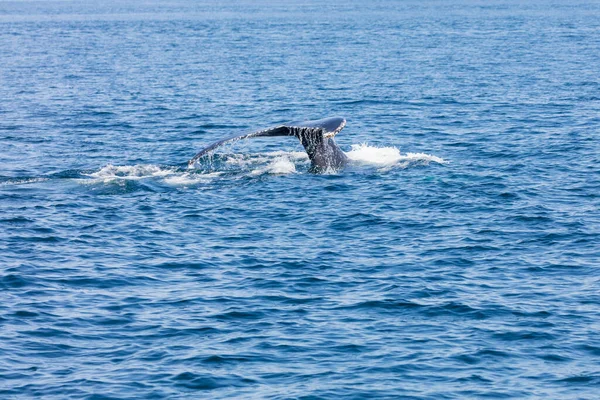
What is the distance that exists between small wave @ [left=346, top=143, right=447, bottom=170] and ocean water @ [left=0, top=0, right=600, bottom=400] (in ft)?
0.53

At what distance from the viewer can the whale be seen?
92.6 feet

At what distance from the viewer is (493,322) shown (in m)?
20.0

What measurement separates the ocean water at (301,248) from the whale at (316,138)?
60 cm

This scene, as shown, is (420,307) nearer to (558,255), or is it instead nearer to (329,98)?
(558,255)

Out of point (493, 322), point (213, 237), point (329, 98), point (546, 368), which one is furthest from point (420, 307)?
point (329, 98)

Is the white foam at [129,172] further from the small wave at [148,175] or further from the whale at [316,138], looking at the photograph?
the whale at [316,138]

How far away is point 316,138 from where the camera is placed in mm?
30531

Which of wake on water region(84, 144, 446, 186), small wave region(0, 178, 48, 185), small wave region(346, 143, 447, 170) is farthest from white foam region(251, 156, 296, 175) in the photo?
small wave region(0, 178, 48, 185)

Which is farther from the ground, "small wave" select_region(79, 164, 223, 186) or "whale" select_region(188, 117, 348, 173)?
"whale" select_region(188, 117, 348, 173)

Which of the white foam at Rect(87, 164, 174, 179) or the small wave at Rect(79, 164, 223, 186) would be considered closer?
the small wave at Rect(79, 164, 223, 186)

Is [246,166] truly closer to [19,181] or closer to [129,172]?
[129,172]

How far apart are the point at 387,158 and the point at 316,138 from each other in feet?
16.6

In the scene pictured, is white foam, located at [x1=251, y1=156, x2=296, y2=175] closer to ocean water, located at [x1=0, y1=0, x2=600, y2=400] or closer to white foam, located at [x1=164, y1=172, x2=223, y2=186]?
ocean water, located at [x1=0, y1=0, x2=600, y2=400]

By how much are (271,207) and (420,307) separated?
8.75 m
